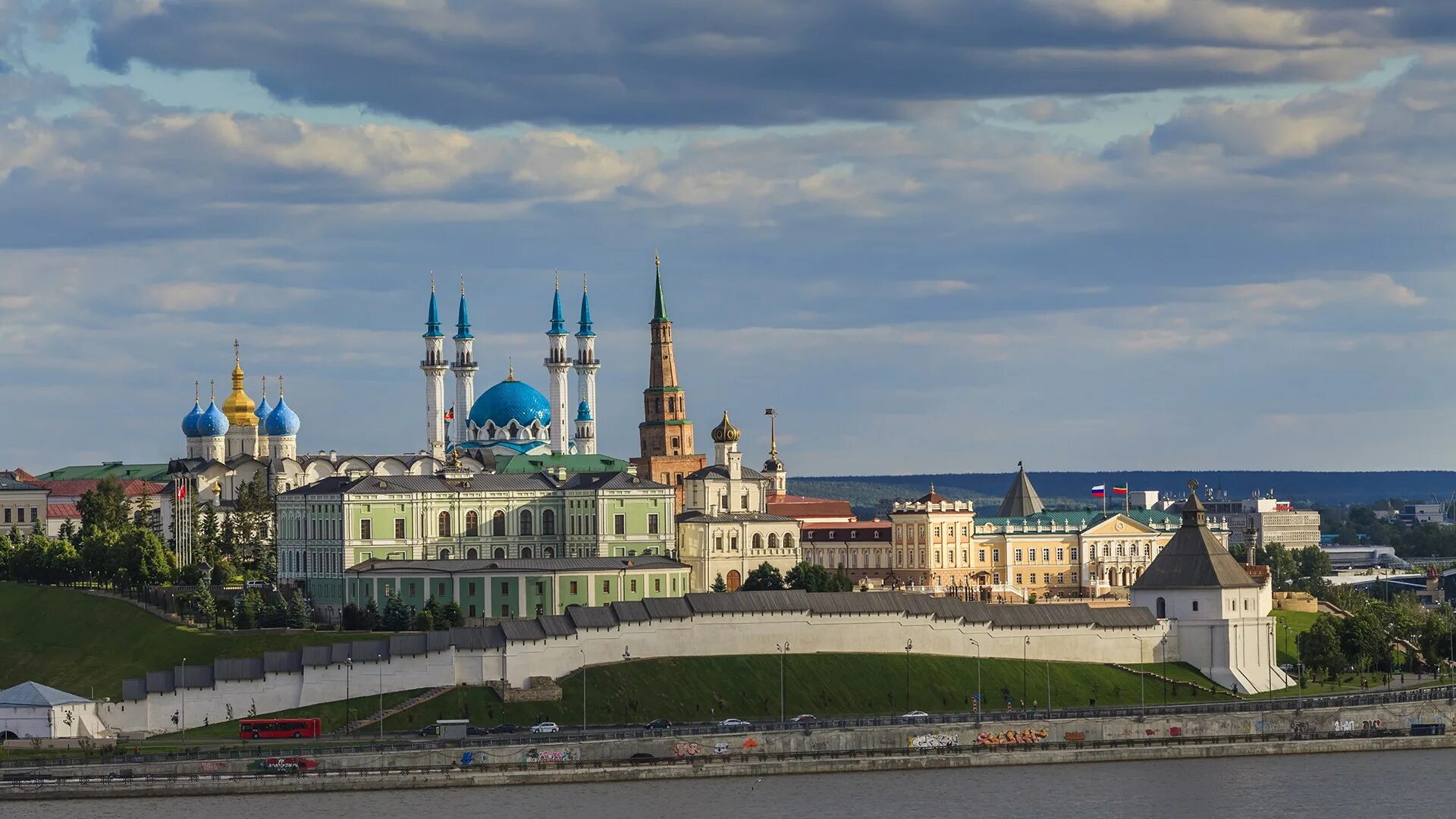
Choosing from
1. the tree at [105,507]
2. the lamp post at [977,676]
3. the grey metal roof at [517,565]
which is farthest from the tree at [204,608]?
the lamp post at [977,676]

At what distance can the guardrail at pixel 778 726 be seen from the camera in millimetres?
103250

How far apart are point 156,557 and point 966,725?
54586mm

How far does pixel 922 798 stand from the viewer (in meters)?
99.1

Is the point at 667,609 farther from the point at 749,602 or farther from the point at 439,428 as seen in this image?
the point at 439,428

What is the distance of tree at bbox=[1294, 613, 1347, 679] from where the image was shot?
13175 centimetres

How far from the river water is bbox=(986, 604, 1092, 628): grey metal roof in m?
24.8

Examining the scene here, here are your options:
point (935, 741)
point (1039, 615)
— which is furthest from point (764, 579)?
point (935, 741)

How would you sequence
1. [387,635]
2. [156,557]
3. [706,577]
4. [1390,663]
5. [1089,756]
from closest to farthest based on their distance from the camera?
[1089,756], [387,635], [1390,663], [156,557], [706,577]

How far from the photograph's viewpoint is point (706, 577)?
15950 centimetres

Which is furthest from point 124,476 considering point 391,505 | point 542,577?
point 542,577

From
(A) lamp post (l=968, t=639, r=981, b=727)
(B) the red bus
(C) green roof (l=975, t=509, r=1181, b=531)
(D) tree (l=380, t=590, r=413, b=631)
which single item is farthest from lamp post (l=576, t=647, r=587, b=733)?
(C) green roof (l=975, t=509, r=1181, b=531)

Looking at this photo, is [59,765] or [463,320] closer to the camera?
[59,765]

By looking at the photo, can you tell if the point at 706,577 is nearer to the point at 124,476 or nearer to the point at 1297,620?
the point at 1297,620

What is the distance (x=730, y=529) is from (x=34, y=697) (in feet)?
186
